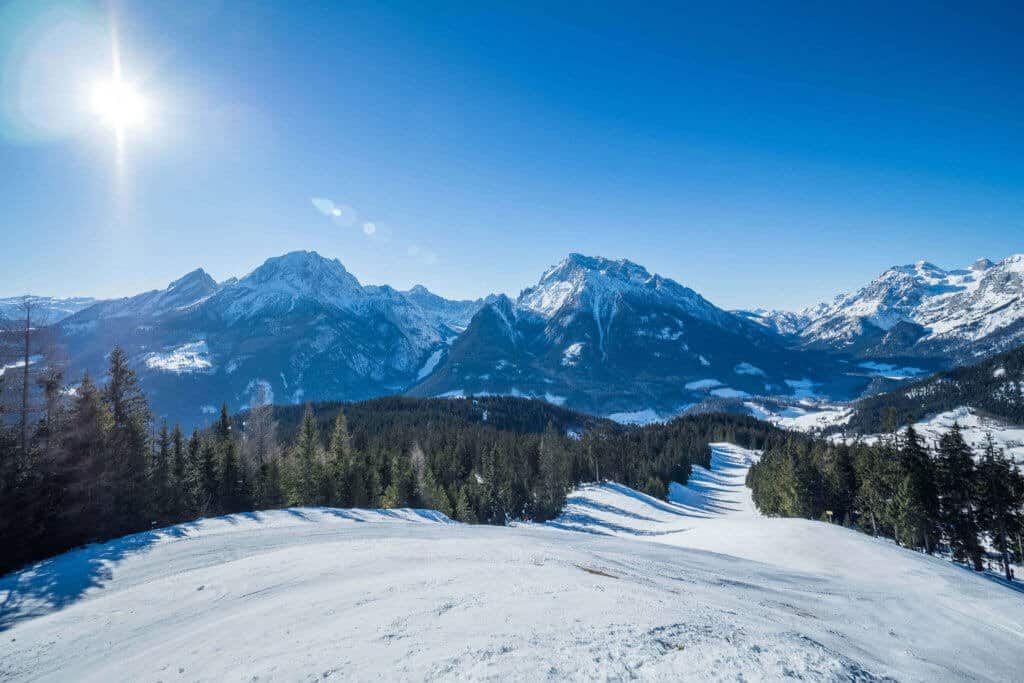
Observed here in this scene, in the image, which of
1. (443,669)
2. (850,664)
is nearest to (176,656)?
(443,669)

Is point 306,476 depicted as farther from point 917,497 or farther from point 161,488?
point 917,497

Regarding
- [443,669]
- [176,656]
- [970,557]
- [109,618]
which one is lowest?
[970,557]

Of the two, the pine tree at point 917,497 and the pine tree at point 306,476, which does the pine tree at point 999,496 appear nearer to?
the pine tree at point 917,497

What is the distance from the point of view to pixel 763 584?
17.9 m

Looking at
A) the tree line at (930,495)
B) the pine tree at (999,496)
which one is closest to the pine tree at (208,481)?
the tree line at (930,495)

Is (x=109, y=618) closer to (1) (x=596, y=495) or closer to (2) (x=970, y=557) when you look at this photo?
(2) (x=970, y=557)

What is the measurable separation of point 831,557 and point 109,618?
3536cm

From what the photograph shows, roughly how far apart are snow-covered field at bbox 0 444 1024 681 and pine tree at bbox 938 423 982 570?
1235 inches

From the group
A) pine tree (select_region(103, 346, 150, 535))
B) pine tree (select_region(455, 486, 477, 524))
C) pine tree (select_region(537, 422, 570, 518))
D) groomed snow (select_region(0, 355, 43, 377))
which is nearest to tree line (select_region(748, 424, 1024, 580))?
pine tree (select_region(537, 422, 570, 518))

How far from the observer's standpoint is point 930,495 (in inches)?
1893

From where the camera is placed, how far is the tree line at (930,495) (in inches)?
1732

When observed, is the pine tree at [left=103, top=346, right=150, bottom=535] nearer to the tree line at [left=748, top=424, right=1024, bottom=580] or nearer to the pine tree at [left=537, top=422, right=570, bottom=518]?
the pine tree at [left=537, top=422, right=570, bottom=518]

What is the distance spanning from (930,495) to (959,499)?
7.39ft

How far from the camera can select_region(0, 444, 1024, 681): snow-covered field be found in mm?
7855
